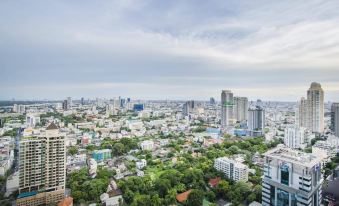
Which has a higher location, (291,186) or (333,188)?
(291,186)

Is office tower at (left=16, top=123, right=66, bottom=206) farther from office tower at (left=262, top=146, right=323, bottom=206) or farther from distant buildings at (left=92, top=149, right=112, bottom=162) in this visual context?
office tower at (left=262, top=146, right=323, bottom=206)

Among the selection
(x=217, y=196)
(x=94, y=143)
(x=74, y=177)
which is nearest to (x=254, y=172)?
(x=217, y=196)

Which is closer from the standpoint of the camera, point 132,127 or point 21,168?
point 21,168

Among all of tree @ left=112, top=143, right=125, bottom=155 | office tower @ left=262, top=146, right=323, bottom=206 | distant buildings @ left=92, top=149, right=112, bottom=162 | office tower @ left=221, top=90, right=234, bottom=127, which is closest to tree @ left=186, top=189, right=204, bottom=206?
office tower @ left=262, top=146, right=323, bottom=206

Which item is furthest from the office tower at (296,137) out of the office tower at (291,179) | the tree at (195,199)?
the office tower at (291,179)

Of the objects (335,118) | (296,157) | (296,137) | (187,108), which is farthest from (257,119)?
(296,157)

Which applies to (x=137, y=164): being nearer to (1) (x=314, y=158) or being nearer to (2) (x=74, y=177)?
(2) (x=74, y=177)
